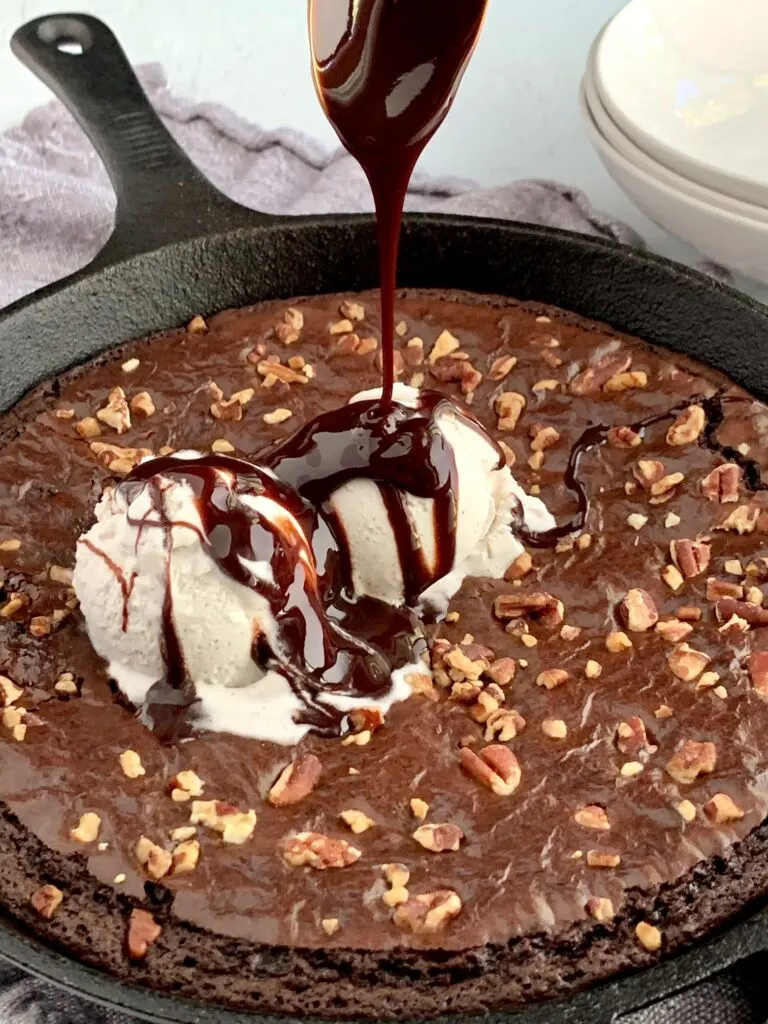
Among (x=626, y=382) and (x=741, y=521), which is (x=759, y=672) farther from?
(x=626, y=382)

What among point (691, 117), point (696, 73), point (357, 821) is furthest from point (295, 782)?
point (696, 73)

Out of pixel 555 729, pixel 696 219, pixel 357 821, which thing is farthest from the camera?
pixel 696 219

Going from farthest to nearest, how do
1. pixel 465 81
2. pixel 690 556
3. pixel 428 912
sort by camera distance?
pixel 465 81 < pixel 690 556 < pixel 428 912

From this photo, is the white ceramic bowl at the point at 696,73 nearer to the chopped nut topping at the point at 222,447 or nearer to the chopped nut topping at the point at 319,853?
the chopped nut topping at the point at 222,447

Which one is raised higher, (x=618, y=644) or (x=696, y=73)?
(x=696, y=73)

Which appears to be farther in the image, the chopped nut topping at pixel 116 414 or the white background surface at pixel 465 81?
the white background surface at pixel 465 81

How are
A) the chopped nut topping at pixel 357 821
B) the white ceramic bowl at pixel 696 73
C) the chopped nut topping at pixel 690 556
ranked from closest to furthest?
the chopped nut topping at pixel 357 821 < the chopped nut topping at pixel 690 556 < the white ceramic bowl at pixel 696 73

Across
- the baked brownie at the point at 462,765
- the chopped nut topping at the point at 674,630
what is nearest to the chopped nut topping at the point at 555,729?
the baked brownie at the point at 462,765

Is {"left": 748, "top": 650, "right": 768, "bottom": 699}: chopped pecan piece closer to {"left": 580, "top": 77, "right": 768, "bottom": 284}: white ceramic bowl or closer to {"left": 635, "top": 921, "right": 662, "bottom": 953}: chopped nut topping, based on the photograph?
{"left": 635, "top": 921, "right": 662, "bottom": 953}: chopped nut topping
